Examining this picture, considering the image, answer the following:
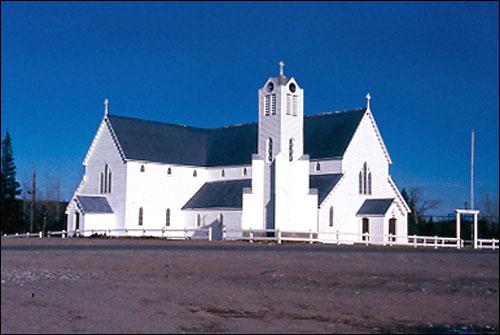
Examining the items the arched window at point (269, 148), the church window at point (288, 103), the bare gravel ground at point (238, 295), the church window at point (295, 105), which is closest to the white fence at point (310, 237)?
the arched window at point (269, 148)

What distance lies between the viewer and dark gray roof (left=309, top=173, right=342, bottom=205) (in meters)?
62.1

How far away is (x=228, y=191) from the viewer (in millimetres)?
68812

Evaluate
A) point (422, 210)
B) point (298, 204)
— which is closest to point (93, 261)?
point (298, 204)

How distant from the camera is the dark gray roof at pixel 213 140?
2616 inches

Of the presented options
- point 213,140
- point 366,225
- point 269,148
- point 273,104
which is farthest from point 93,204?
point 366,225

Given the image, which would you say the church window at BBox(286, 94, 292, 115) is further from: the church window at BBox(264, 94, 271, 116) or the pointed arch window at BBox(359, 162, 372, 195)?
the pointed arch window at BBox(359, 162, 372, 195)

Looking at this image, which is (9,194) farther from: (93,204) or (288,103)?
(288,103)

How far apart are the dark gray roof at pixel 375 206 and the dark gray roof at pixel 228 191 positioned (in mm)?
3609

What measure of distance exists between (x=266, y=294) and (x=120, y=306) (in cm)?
432

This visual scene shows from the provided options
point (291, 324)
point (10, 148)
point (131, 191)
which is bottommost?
point (291, 324)

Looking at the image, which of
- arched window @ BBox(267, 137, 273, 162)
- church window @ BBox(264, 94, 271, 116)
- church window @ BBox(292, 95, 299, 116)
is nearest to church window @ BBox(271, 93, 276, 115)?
church window @ BBox(264, 94, 271, 116)

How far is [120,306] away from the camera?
1758 cm

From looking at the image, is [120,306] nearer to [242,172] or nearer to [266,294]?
[266,294]

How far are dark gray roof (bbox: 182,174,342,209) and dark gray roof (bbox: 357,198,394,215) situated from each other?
11.8 ft
